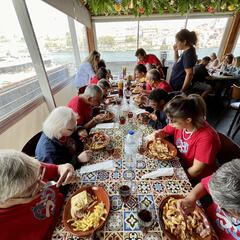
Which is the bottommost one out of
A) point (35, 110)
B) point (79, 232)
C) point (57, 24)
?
point (35, 110)

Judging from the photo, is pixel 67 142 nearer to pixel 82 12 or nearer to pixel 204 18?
pixel 82 12

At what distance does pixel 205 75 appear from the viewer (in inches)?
165

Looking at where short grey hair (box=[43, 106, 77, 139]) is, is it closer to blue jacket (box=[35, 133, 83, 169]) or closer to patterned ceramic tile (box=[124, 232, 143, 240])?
blue jacket (box=[35, 133, 83, 169])

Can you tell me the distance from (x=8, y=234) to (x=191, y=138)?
1445 millimetres

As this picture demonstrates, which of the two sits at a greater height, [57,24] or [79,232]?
[57,24]

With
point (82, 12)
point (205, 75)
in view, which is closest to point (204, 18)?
point (205, 75)

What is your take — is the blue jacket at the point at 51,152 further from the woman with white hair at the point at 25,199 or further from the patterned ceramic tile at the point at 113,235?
the patterned ceramic tile at the point at 113,235

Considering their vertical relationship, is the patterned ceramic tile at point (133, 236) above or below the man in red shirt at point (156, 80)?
below

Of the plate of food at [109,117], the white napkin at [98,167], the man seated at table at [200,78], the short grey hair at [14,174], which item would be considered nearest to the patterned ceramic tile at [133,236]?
the white napkin at [98,167]

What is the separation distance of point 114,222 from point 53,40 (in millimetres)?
4066

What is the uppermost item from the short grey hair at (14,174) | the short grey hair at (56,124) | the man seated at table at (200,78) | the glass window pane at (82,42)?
the glass window pane at (82,42)

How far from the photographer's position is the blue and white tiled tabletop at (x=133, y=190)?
739 millimetres

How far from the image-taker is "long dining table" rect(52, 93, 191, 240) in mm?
741

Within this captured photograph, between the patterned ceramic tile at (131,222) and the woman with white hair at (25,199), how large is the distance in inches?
17.6
